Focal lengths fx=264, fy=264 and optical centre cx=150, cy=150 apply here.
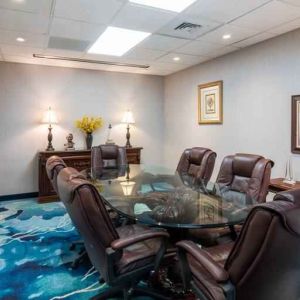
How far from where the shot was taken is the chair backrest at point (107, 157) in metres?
4.07

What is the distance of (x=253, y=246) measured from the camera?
1.06m

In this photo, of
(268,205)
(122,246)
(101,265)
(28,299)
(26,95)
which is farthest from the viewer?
(26,95)

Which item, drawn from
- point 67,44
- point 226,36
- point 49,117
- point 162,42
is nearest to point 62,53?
point 67,44

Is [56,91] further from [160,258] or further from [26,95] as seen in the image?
[160,258]

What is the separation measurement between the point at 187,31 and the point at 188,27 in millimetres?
126

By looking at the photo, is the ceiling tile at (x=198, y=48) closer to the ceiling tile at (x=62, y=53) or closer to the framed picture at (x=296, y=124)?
the framed picture at (x=296, y=124)

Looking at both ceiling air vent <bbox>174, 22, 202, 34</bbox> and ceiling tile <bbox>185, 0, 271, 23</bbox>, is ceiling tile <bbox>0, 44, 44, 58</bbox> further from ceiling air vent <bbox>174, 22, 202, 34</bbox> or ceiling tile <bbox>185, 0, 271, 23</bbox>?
ceiling tile <bbox>185, 0, 271, 23</bbox>

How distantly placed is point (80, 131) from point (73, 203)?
148 inches

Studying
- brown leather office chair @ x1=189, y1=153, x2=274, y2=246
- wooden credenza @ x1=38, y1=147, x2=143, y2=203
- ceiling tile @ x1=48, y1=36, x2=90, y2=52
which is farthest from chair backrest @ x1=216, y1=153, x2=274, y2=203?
wooden credenza @ x1=38, y1=147, x2=143, y2=203

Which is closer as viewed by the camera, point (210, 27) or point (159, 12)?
point (159, 12)

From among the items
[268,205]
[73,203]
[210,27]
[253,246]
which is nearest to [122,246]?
[73,203]

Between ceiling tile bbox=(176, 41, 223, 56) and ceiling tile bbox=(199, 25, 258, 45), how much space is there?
16 centimetres

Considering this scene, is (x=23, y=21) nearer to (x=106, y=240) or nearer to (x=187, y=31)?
(x=187, y=31)

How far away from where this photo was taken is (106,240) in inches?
59.4
